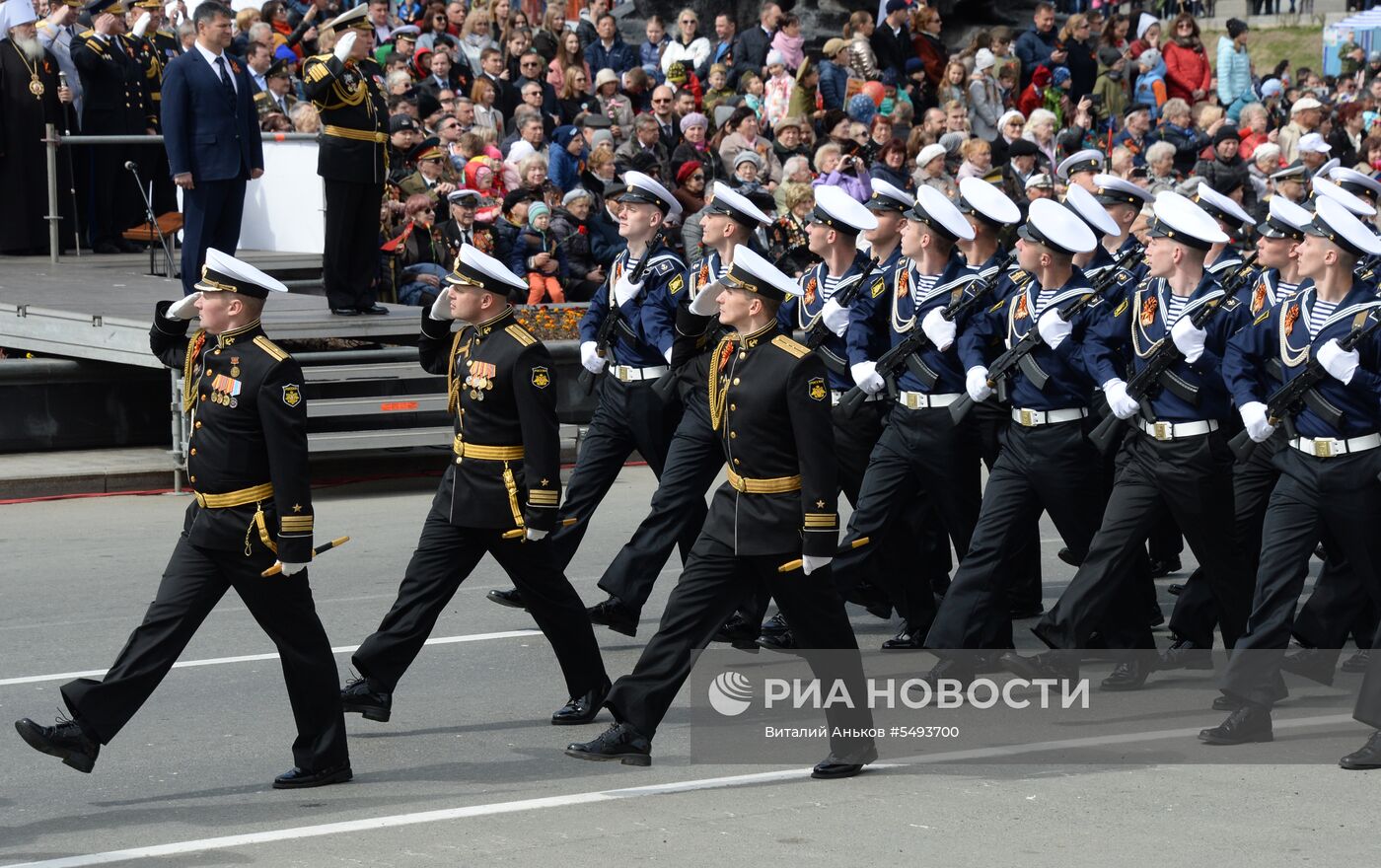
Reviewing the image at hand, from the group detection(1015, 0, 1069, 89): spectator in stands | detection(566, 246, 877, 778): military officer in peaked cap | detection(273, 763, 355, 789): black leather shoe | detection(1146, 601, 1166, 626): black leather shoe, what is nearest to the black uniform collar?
detection(273, 763, 355, 789): black leather shoe

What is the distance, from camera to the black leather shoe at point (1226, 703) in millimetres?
7469

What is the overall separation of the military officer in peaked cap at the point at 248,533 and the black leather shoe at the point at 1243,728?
3054mm

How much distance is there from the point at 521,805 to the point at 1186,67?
18432 mm

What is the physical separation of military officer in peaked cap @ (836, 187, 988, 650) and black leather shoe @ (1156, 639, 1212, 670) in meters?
0.98

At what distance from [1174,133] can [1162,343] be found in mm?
12123

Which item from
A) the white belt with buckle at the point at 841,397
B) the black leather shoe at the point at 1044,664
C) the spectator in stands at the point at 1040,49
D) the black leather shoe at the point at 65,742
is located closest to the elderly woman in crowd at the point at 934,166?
the spectator in stands at the point at 1040,49

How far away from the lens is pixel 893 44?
21172 mm

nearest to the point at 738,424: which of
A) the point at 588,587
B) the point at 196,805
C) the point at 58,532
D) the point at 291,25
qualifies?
the point at 196,805

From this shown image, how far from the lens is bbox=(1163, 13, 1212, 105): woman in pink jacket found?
23.1m

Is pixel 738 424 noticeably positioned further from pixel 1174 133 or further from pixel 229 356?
pixel 1174 133

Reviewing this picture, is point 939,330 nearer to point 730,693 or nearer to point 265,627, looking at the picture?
point 730,693

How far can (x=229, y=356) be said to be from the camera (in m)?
6.81

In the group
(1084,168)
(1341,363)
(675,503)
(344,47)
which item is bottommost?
(675,503)

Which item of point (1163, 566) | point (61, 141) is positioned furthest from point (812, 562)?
point (61, 141)
